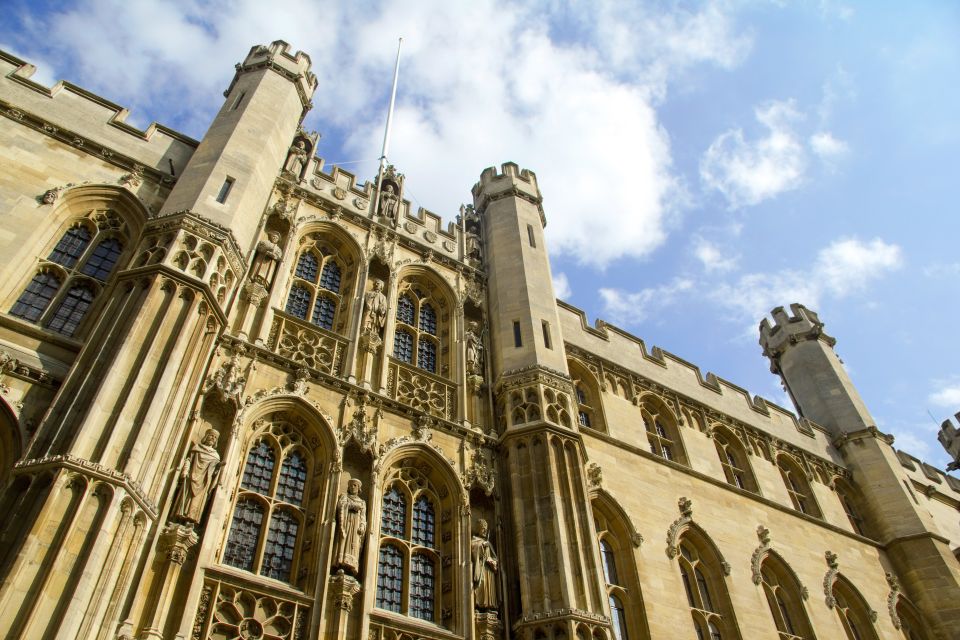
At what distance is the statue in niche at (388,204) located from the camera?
55.0ft

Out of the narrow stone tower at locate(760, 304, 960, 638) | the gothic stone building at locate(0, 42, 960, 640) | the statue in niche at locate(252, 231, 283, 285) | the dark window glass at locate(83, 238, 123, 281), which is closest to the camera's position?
the gothic stone building at locate(0, 42, 960, 640)

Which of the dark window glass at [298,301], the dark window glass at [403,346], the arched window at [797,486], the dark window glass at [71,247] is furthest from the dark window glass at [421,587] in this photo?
the arched window at [797,486]

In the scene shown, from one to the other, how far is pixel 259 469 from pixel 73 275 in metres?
4.16

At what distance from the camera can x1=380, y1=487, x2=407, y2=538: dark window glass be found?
452 inches

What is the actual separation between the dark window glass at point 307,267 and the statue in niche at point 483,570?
19.0ft

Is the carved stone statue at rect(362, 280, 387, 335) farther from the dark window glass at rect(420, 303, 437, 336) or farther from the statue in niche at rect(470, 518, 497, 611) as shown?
the statue in niche at rect(470, 518, 497, 611)

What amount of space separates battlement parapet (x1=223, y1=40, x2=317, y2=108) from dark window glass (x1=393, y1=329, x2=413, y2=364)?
5877 millimetres

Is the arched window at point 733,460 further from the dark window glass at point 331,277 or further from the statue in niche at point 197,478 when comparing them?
the statue in niche at point 197,478

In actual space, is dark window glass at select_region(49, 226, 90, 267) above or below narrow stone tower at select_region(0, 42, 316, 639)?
above

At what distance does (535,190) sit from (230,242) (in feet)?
32.6

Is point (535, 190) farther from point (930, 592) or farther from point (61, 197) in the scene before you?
point (930, 592)

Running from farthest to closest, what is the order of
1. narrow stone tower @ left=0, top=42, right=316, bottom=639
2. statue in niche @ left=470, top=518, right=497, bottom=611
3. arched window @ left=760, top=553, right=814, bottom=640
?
arched window @ left=760, top=553, right=814, bottom=640
statue in niche @ left=470, top=518, right=497, bottom=611
narrow stone tower @ left=0, top=42, right=316, bottom=639

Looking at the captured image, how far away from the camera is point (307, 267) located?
14.6 meters

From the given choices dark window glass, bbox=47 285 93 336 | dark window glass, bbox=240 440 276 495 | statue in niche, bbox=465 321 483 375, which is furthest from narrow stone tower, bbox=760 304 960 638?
dark window glass, bbox=47 285 93 336
